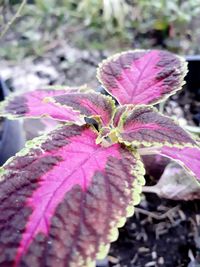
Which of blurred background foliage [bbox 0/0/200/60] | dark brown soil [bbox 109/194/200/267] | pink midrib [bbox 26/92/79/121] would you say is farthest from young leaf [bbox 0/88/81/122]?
blurred background foliage [bbox 0/0/200/60]

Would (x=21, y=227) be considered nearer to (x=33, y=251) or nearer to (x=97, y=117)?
(x=33, y=251)

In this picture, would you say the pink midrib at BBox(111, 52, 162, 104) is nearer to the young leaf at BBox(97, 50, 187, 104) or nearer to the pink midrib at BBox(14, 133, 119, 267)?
the young leaf at BBox(97, 50, 187, 104)

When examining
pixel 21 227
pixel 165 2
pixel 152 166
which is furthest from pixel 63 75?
pixel 21 227

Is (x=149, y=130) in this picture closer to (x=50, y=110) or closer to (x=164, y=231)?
(x=50, y=110)

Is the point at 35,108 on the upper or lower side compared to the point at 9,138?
upper

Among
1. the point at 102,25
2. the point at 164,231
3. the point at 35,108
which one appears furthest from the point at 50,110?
the point at 102,25

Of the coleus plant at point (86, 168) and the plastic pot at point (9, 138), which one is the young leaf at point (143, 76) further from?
the plastic pot at point (9, 138)
